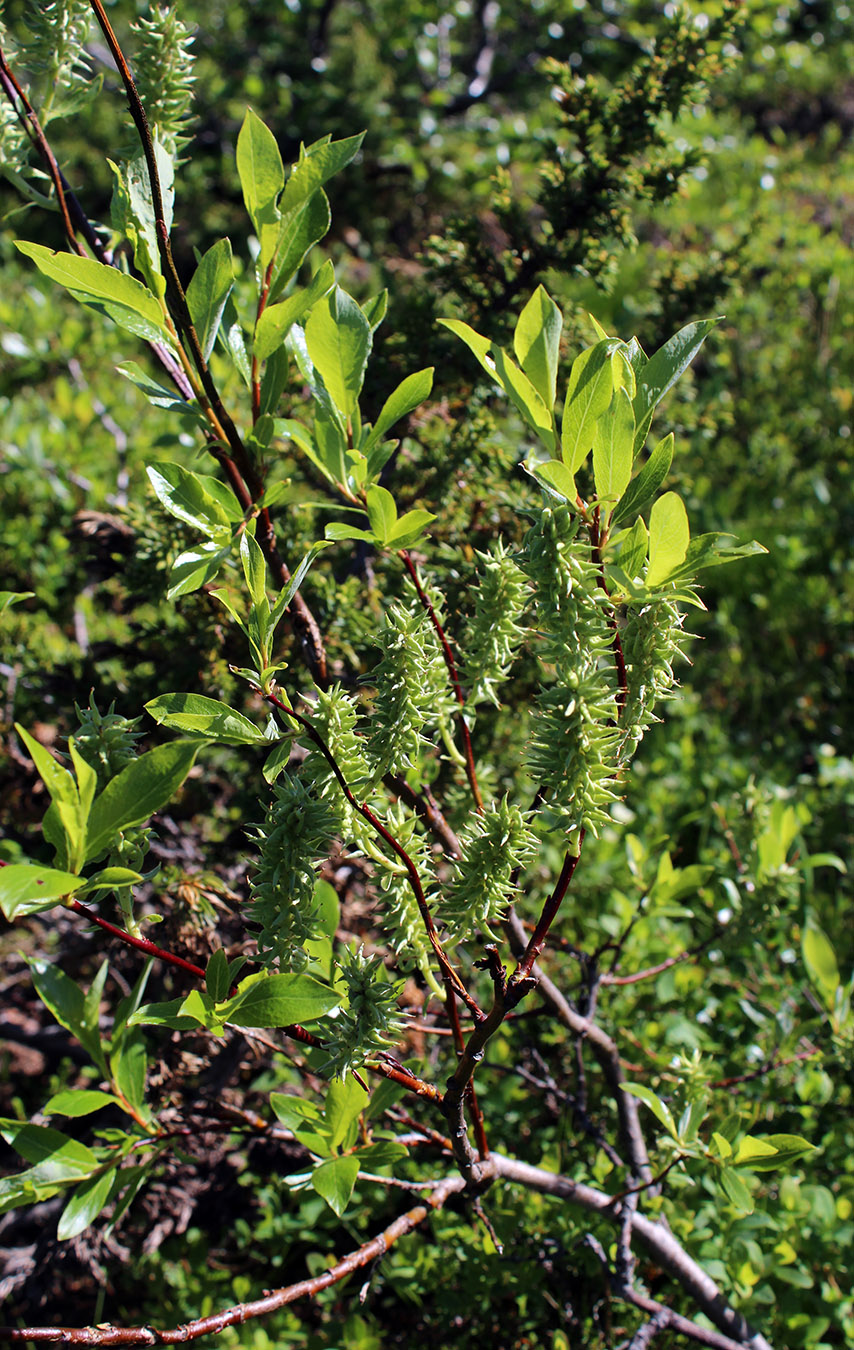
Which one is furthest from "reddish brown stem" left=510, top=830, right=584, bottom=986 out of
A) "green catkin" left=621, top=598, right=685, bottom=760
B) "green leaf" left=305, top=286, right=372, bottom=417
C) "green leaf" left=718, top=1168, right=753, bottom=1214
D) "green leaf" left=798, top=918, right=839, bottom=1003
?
"green leaf" left=798, top=918, right=839, bottom=1003

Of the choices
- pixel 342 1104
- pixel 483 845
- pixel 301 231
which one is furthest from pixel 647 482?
pixel 342 1104

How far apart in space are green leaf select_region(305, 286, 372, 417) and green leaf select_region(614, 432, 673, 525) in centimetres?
30

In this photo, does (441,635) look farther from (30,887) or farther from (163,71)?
(163,71)

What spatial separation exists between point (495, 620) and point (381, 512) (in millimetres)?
170

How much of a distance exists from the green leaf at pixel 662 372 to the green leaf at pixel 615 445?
3cm

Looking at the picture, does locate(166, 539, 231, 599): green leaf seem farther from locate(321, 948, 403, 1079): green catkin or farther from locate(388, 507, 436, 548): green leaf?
locate(321, 948, 403, 1079): green catkin

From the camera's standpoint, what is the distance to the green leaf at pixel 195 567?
0.94 meters

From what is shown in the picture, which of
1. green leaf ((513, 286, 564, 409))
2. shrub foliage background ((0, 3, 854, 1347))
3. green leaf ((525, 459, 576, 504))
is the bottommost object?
shrub foliage background ((0, 3, 854, 1347))

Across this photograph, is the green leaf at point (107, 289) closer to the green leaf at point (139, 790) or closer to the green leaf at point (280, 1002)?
the green leaf at point (139, 790)

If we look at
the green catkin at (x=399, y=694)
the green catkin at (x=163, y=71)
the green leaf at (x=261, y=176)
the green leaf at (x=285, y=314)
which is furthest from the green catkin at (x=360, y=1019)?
the green catkin at (x=163, y=71)

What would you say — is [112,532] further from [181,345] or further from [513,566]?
[513,566]

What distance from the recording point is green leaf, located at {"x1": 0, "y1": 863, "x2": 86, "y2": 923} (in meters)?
0.74

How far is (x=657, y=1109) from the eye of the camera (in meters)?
1.41

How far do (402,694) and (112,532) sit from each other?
4.32ft
